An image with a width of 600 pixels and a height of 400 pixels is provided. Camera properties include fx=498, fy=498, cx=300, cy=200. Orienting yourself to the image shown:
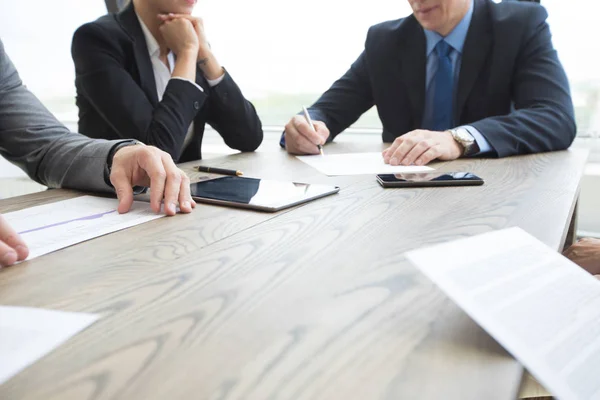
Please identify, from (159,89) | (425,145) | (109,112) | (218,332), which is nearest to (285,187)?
(425,145)

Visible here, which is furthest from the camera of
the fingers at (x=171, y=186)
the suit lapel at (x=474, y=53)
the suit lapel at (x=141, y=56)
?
the suit lapel at (x=474, y=53)

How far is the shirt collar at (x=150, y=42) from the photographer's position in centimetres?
145

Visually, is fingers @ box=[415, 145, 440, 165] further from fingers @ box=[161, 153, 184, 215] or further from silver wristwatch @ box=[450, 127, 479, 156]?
fingers @ box=[161, 153, 184, 215]

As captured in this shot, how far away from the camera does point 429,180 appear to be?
0.85 m

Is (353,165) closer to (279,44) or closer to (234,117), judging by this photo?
(234,117)

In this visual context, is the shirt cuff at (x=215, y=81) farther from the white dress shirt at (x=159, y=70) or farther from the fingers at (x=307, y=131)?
the fingers at (x=307, y=131)

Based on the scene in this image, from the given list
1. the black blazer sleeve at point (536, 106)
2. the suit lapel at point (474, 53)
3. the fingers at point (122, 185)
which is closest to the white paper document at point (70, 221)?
the fingers at point (122, 185)

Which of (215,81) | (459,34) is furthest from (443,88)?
(215,81)

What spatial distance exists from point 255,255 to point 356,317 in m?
0.17

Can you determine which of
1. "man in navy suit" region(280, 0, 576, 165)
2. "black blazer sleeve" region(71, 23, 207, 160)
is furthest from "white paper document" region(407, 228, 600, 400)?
"black blazer sleeve" region(71, 23, 207, 160)

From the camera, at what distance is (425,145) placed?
1074 millimetres

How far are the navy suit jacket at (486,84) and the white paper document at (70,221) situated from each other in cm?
84

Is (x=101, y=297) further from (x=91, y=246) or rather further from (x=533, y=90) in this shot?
(x=533, y=90)

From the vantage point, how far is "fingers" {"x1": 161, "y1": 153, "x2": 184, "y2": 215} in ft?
2.24
